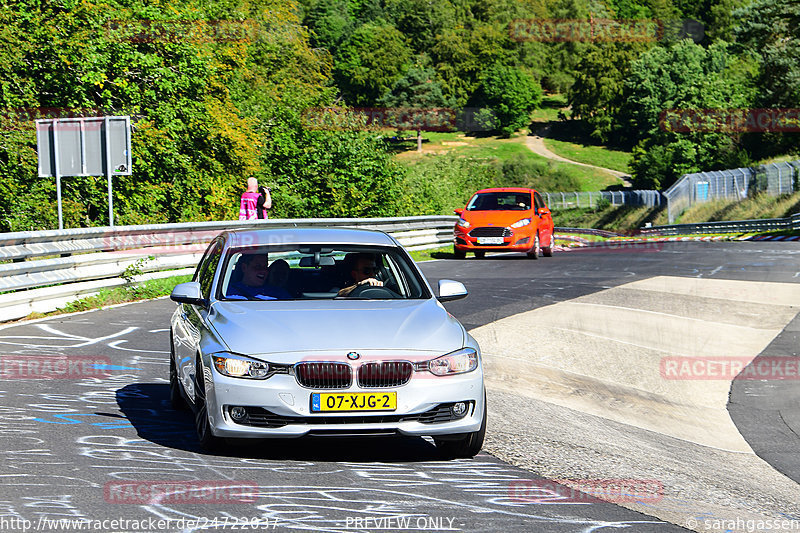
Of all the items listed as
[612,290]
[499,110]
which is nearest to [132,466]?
[612,290]

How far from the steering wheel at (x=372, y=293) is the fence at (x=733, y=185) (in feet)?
180

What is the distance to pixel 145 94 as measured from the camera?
26.3m

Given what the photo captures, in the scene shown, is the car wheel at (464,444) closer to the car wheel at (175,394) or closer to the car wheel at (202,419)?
the car wheel at (202,419)

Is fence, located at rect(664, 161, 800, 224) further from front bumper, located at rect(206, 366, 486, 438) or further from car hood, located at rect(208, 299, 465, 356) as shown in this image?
front bumper, located at rect(206, 366, 486, 438)

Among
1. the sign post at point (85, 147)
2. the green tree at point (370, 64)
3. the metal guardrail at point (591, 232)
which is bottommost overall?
the metal guardrail at point (591, 232)

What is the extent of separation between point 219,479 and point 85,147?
13.8m

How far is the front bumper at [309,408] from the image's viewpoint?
20.3 feet

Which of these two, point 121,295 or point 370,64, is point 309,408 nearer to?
point 121,295

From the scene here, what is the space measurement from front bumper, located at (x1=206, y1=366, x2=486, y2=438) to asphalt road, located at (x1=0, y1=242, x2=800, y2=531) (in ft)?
0.77

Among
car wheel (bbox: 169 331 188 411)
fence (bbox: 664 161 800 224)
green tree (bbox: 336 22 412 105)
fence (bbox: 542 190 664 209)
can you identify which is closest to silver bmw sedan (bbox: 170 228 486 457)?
car wheel (bbox: 169 331 188 411)

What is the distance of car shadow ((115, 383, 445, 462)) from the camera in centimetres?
665

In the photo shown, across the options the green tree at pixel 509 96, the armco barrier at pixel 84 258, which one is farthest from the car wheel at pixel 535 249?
the green tree at pixel 509 96

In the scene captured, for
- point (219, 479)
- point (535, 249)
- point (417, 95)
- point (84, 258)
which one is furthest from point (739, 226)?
point (417, 95)

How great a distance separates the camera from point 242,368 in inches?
246
